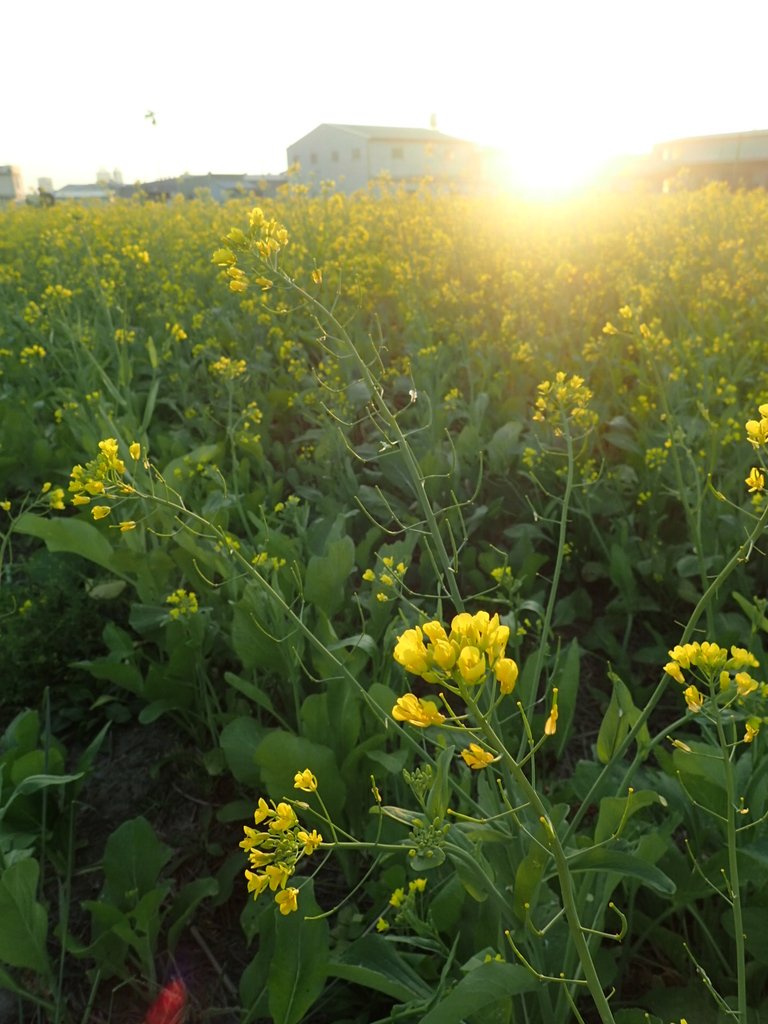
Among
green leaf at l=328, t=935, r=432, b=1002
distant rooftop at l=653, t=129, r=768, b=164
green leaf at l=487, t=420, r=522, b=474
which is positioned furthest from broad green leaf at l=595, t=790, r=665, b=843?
distant rooftop at l=653, t=129, r=768, b=164

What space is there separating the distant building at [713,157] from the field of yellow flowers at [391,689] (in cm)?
3178

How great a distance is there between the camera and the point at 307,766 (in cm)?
143

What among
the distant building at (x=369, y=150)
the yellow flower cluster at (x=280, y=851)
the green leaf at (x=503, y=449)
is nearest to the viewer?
the yellow flower cluster at (x=280, y=851)

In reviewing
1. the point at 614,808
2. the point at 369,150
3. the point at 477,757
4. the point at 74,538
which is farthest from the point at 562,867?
the point at 369,150

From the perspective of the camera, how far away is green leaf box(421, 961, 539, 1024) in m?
0.87

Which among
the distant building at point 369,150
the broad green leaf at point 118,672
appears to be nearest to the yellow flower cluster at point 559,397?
the broad green leaf at point 118,672

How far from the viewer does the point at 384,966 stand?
46.5 inches

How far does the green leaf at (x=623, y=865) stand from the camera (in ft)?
2.80

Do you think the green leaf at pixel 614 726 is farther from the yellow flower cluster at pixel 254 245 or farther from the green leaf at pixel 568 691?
the yellow flower cluster at pixel 254 245

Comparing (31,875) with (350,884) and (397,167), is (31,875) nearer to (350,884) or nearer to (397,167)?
(350,884)

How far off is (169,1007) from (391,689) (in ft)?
2.24

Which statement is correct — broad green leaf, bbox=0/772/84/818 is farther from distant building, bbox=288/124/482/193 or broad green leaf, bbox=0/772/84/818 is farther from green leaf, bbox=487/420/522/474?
distant building, bbox=288/124/482/193

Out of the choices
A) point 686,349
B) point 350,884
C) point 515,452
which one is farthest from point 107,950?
point 686,349

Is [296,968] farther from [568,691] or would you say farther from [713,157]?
[713,157]
